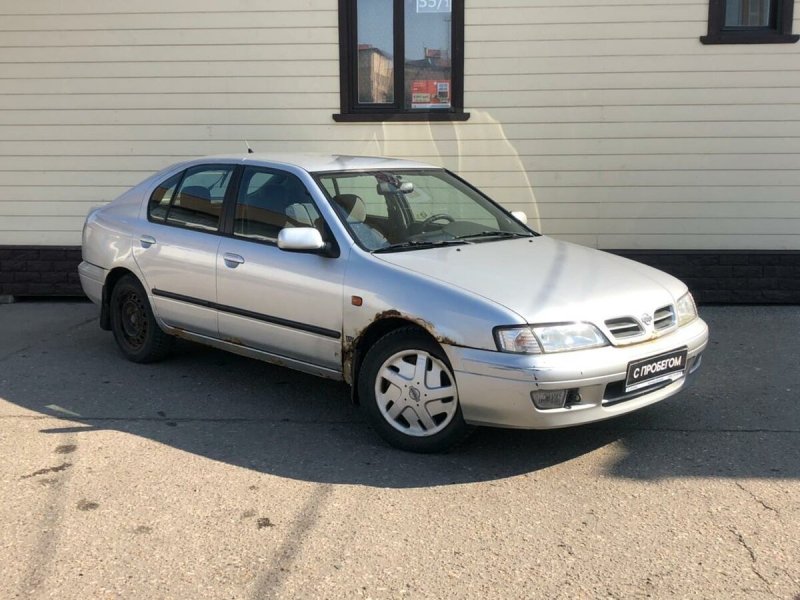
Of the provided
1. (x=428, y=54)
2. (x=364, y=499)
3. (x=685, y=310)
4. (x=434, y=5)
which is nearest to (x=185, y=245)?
(x=364, y=499)

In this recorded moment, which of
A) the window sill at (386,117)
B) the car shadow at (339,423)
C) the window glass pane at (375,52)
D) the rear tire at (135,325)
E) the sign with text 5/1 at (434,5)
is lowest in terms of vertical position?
the car shadow at (339,423)

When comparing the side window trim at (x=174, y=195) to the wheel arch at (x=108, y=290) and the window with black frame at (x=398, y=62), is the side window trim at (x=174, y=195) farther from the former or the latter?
the window with black frame at (x=398, y=62)

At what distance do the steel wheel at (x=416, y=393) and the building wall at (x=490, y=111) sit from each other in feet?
13.5

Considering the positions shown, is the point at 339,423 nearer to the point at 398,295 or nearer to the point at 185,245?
the point at 398,295

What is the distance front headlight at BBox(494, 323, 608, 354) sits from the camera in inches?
157

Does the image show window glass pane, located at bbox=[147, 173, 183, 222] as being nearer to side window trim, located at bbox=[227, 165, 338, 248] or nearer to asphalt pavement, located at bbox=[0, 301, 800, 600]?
side window trim, located at bbox=[227, 165, 338, 248]

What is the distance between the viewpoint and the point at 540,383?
394cm

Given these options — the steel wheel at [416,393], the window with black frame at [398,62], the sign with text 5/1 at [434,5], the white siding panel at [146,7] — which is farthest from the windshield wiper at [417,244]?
the white siding panel at [146,7]

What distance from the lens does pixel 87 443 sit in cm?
471

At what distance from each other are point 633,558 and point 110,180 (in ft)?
22.7

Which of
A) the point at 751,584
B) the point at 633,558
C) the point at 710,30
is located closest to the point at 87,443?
the point at 633,558

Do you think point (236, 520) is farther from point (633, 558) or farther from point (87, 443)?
point (633, 558)

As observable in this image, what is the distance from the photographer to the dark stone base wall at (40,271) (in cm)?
862

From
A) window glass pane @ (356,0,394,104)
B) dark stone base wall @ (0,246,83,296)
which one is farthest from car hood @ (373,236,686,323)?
dark stone base wall @ (0,246,83,296)
